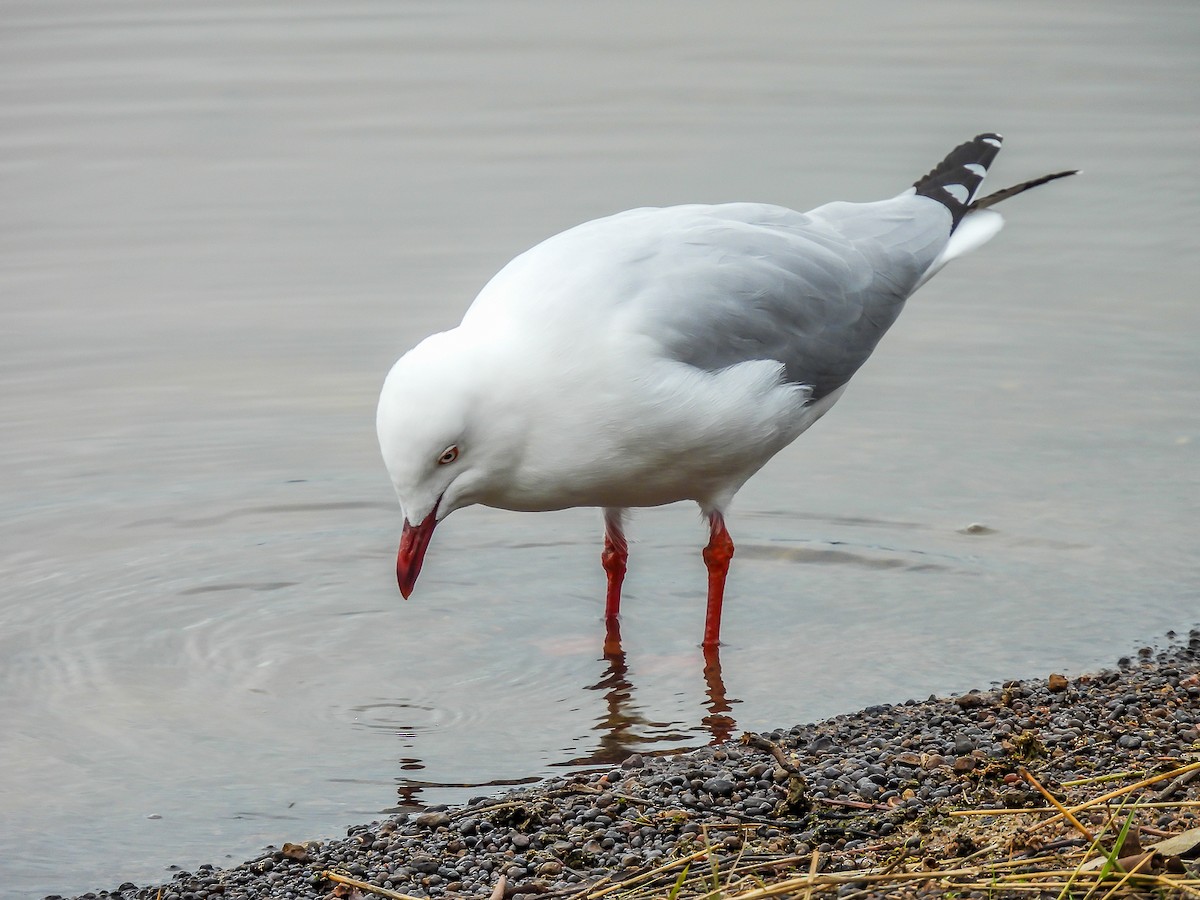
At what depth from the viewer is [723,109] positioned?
14148 mm

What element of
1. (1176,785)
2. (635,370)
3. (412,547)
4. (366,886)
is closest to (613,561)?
(635,370)

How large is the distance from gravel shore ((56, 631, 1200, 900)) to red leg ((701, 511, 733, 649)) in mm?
1119

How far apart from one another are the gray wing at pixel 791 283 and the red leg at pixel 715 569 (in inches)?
25.1

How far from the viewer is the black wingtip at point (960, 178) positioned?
309 inches

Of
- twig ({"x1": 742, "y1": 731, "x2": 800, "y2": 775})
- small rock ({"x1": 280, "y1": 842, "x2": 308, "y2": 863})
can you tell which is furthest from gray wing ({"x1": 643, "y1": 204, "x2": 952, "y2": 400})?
small rock ({"x1": 280, "y1": 842, "x2": 308, "y2": 863})

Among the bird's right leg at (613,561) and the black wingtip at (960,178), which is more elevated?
the black wingtip at (960,178)

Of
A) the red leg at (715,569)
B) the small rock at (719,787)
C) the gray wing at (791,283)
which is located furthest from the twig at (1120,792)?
the red leg at (715,569)

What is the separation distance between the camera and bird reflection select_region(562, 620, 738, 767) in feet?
18.9

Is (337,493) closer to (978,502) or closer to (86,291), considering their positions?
(978,502)

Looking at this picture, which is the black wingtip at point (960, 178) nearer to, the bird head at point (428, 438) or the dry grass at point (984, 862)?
the bird head at point (428, 438)

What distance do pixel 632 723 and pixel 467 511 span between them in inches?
86.0

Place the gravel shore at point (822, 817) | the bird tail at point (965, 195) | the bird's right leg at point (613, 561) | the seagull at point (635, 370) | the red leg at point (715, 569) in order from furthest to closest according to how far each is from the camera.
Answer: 1. the bird tail at point (965, 195)
2. the bird's right leg at point (613, 561)
3. the red leg at point (715, 569)
4. the seagull at point (635, 370)
5. the gravel shore at point (822, 817)

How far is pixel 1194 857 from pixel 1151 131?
11077 mm

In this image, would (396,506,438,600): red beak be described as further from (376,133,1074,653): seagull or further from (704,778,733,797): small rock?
(704,778,733,797): small rock
